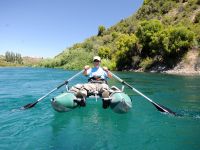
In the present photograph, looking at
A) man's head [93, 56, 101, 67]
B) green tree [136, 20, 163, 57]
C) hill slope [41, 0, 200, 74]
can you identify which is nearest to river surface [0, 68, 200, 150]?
man's head [93, 56, 101, 67]

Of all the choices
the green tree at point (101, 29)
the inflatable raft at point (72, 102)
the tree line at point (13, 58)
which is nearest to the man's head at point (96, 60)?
the inflatable raft at point (72, 102)

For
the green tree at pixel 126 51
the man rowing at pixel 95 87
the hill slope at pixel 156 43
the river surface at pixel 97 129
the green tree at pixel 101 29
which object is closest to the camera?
the river surface at pixel 97 129

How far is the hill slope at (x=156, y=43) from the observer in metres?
46.4

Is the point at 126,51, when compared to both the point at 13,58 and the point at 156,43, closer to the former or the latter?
the point at 156,43

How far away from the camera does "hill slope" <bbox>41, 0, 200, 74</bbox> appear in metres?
46.4

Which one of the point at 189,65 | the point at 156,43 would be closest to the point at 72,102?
the point at 189,65

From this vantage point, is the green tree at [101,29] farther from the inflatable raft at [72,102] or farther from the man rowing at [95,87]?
the inflatable raft at [72,102]

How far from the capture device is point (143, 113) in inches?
482

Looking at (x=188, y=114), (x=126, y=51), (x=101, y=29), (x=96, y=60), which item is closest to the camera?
(x=96, y=60)

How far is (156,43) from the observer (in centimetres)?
4931

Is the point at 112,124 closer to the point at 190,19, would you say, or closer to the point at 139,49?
the point at 139,49

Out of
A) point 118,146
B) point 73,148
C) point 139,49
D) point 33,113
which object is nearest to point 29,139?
point 73,148

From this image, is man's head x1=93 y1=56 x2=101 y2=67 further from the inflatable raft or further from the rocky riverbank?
the rocky riverbank

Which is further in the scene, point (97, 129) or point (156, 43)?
point (156, 43)
